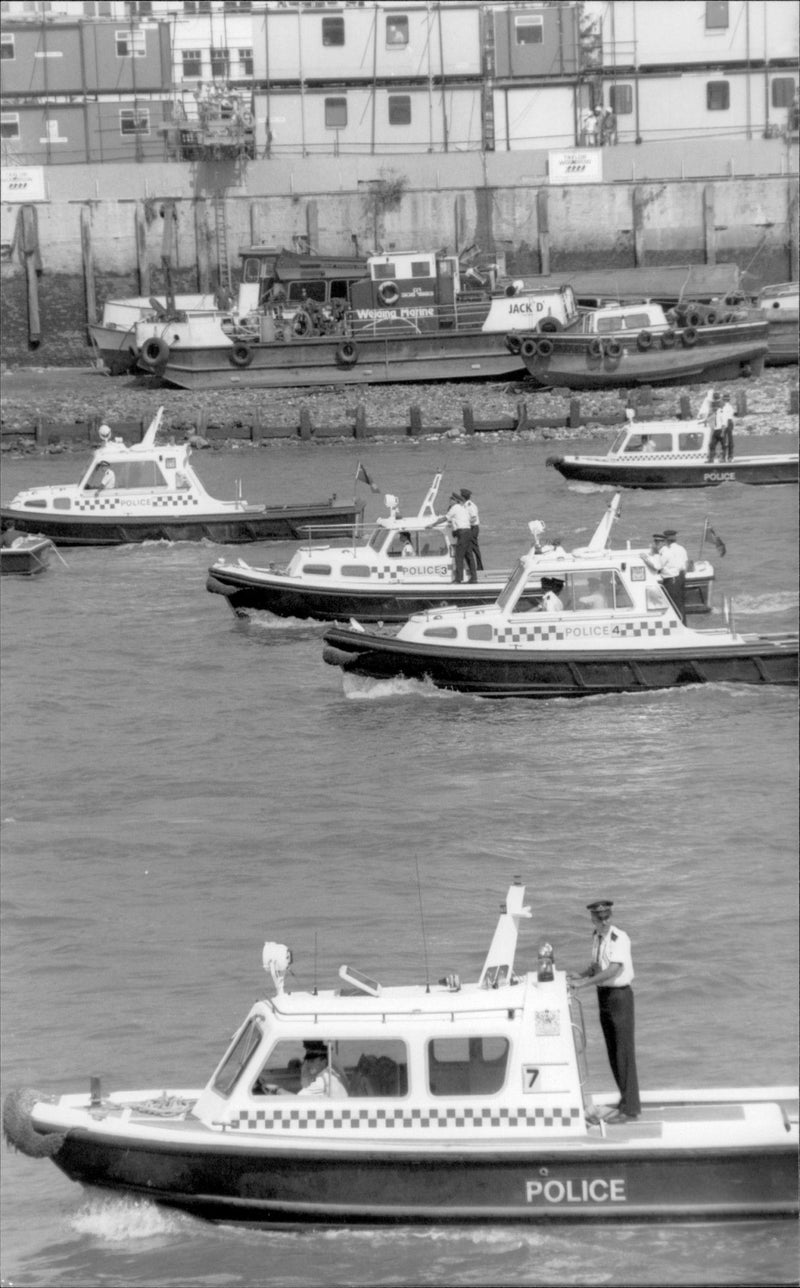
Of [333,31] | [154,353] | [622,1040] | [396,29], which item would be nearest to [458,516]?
[622,1040]

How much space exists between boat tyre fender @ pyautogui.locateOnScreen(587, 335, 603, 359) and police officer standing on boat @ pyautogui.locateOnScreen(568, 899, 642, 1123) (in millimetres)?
38861

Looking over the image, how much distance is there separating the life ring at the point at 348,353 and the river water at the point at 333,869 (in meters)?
22.8

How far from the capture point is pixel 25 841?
17438 millimetres

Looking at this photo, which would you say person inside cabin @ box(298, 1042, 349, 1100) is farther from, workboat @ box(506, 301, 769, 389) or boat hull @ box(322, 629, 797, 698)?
workboat @ box(506, 301, 769, 389)

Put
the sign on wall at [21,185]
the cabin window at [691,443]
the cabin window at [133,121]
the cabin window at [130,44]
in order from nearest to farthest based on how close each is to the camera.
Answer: the cabin window at [691,443]
the sign on wall at [21,185]
the cabin window at [133,121]
the cabin window at [130,44]

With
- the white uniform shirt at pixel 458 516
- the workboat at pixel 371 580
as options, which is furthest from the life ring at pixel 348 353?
the white uniform shirt at pixel 458 516

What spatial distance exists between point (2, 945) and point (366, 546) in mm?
11925

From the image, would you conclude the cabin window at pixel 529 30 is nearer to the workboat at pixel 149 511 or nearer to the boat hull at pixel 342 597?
the workboat at pixel 149 511

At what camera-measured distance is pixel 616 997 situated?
10.1 meters

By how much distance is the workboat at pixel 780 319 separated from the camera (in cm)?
4903

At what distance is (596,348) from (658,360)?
1.42 m

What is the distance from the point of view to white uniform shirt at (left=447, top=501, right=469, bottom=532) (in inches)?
931

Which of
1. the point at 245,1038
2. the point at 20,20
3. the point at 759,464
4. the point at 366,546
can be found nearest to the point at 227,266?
the point at 20,20

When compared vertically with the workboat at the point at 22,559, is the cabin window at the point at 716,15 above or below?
above
